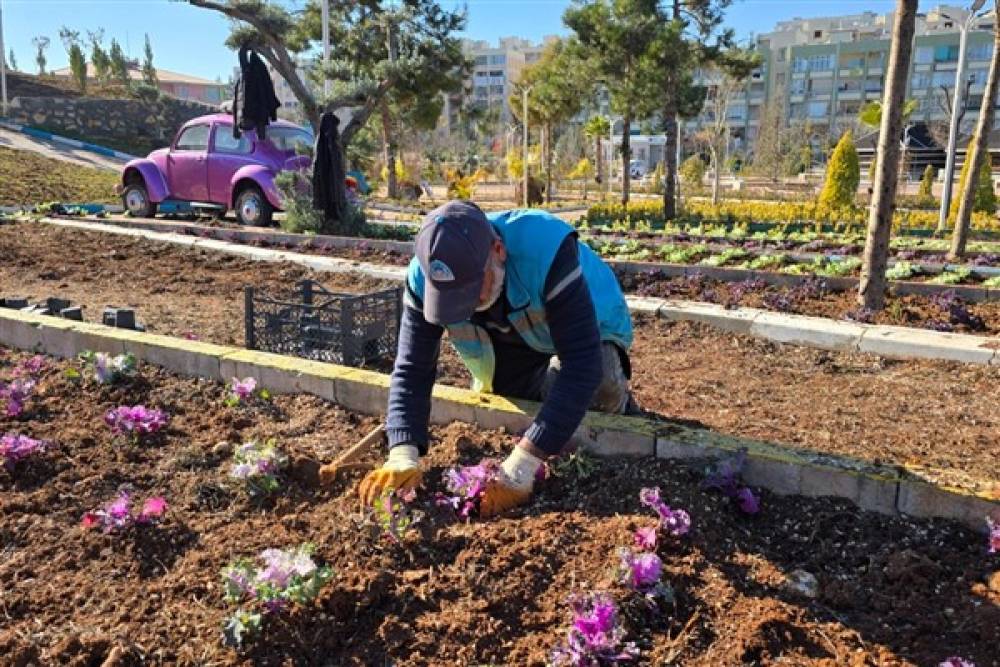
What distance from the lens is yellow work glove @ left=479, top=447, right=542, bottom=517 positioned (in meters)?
2.28

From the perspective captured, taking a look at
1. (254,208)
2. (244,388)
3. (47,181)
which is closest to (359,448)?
(244,388)

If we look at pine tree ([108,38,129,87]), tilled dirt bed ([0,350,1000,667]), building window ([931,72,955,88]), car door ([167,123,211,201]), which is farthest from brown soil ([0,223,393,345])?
building window ([931,72,955,88])

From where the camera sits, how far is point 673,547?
2.10 metres

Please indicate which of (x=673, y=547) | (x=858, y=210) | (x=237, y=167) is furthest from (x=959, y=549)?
(x=858, y=210)

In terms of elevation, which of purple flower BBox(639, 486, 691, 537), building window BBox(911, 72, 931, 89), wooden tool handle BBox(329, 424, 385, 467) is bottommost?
wooden tool handle BBox(329, 424, 385, 467)

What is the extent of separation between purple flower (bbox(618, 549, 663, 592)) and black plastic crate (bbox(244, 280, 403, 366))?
2.33 metres

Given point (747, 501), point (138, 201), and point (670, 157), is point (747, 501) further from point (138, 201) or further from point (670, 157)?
point (670, 157)

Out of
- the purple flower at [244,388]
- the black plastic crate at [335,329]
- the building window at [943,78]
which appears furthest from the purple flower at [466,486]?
the building window at [943,78]

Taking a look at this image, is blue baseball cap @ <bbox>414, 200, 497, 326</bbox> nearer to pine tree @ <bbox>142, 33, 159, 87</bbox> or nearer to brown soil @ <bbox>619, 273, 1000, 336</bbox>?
brown soil @ <bbox>619, 273, 1000, 336</bbox>

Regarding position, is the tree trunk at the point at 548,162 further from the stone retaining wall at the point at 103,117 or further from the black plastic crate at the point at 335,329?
the black plastic crate at the point at 335,329

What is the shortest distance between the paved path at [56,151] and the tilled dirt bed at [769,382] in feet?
47.7

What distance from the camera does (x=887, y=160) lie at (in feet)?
17.3

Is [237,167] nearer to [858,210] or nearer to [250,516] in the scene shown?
[250,516]

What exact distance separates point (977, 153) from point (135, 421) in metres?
8.89
